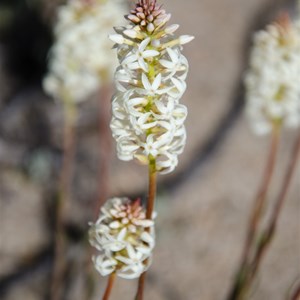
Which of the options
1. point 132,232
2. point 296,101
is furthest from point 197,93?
point 132,232

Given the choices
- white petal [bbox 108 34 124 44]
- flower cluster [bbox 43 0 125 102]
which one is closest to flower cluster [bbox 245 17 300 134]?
flower cluster [bbox 43 0 125 102]

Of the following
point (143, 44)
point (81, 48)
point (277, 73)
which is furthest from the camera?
point (81, 48)

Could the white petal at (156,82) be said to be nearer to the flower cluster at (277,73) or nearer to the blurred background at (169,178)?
the flower cluster at (277,73)

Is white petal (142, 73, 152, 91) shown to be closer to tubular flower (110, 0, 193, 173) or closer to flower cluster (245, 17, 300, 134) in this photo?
tubular flower (110, 0, 193, 173)

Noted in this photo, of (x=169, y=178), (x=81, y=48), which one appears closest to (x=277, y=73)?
(x=81, y=48)

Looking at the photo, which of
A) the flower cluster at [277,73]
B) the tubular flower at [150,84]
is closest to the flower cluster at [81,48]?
the flower cluster at [277,73]

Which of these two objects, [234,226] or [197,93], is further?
[197,93]

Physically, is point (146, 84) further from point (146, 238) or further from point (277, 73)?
point (277, 73)

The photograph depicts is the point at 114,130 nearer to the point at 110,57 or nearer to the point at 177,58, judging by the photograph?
the point at 177,58
